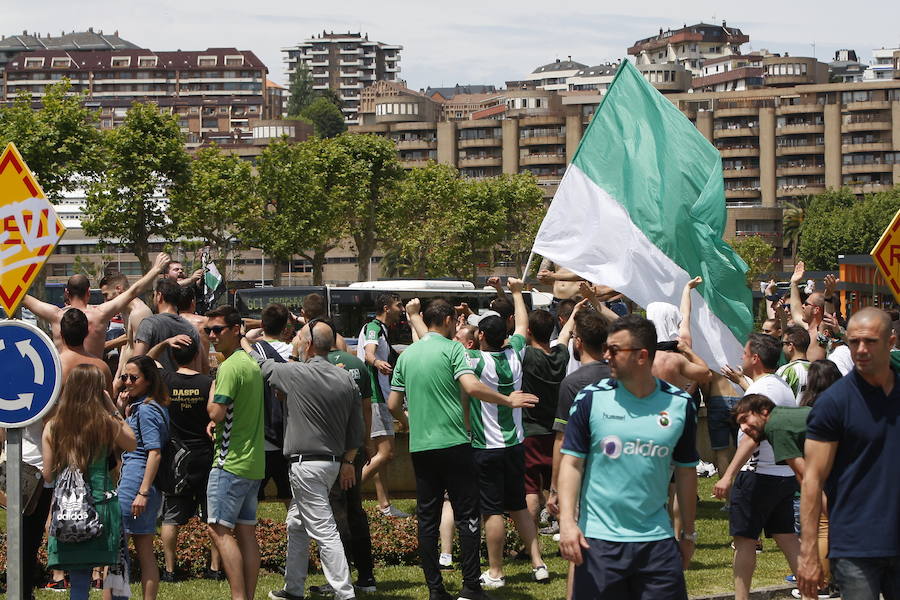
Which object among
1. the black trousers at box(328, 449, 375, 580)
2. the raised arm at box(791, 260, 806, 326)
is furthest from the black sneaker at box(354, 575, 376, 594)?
the raised arm at box(791, 260, 806, 326)

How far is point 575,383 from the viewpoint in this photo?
8.94 meters

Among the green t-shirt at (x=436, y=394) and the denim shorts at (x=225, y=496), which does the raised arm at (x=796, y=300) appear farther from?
the denim shorts at (x=225, y=496)

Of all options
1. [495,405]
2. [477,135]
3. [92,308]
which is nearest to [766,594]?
[495,405]

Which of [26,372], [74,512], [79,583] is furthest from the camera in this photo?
[79,583]

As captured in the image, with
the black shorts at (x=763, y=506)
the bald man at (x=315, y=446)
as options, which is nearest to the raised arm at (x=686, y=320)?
the black shorts at (x=763, y=506)

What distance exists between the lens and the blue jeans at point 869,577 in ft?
20.3

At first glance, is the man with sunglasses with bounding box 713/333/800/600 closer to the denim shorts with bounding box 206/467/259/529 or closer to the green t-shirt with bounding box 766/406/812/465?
the green t-shirt with bounding box 766/406/812/465

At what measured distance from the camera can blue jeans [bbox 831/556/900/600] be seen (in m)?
6.20

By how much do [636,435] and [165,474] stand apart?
12.0 feet

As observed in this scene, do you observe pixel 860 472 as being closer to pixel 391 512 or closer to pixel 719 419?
pixel 719 419

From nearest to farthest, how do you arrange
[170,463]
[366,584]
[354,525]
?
[170,463] < [366,584] < [354,525]

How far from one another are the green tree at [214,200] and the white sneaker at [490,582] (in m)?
60.1

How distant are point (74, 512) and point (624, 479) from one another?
3191 millimetres

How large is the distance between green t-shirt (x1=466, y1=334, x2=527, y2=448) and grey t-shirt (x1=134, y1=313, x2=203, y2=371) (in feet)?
7.36
